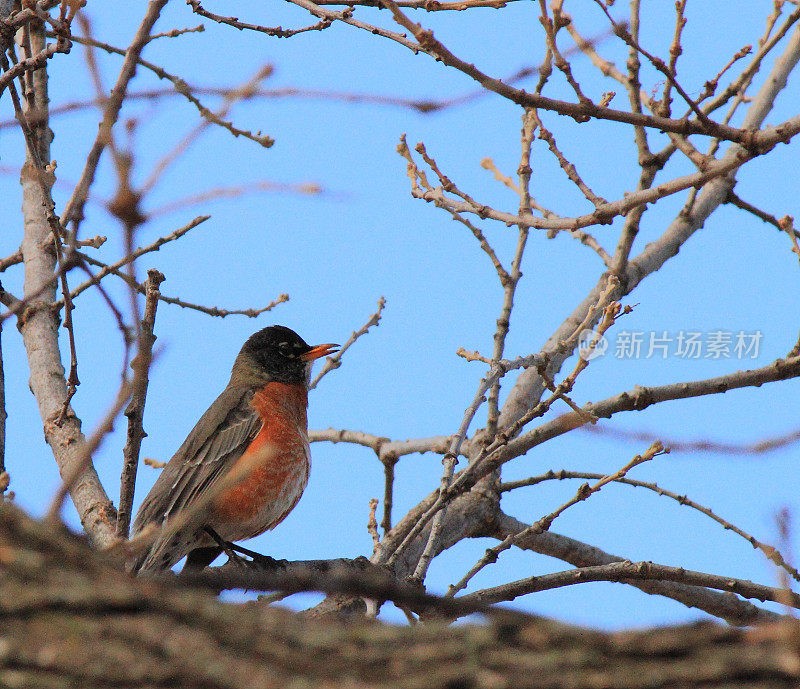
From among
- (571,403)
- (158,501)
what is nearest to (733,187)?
(571,403)

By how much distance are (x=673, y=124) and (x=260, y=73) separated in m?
1.86

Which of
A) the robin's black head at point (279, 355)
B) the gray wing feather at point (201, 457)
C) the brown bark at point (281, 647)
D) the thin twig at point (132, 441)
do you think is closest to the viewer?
the brown bark at point (281, 647)

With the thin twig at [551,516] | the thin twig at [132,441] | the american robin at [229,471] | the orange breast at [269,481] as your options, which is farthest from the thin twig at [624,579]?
the orange breast at [269,481]

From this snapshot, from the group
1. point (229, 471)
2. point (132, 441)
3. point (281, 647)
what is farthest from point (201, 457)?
point (281, 647)

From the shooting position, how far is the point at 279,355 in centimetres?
666

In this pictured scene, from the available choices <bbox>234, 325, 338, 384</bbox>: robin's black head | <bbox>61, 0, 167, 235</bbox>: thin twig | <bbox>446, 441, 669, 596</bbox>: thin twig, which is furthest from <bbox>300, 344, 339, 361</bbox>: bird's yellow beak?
<bbox>61, 0, 167, 235</bbox>: thin twig

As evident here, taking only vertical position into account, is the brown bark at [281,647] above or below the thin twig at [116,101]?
below

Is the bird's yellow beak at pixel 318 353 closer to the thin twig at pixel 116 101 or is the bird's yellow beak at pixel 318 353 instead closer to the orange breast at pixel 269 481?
the orange breast at pixel 269 481

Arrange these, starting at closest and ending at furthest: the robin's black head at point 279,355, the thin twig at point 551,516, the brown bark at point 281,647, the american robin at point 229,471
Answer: the brown bark at point 281,647 → the thin twig at point 551,516 → the american robin at point 229,471 → the robin's black head at point 279,355

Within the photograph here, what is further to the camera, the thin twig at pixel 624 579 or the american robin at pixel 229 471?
the american robin at pixel 229 471

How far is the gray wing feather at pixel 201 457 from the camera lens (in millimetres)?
5137

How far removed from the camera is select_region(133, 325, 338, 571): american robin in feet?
16.5

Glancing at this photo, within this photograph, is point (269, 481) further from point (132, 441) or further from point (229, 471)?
point (132, 441)

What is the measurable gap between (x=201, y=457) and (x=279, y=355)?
1.42m
